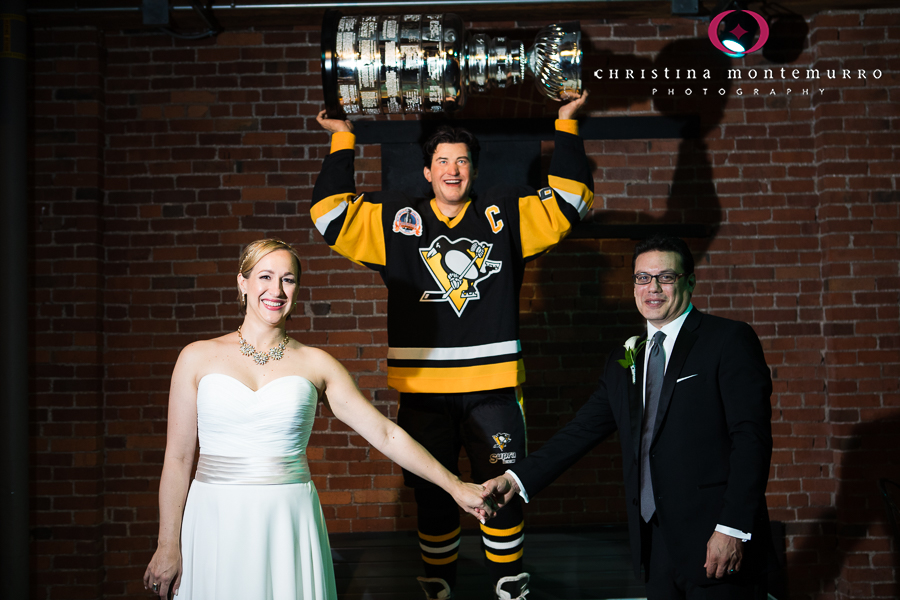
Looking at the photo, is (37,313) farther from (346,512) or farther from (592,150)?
(592,150)

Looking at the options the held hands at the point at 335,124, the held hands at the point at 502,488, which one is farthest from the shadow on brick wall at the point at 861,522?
the held hands at the point at 335,124

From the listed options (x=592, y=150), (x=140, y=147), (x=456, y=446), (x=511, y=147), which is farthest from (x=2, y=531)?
(x=592, y=150)

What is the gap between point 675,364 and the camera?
211cm

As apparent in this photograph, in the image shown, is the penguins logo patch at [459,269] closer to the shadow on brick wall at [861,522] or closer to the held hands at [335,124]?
the held hands at [335,124]

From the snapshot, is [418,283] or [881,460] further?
[881,460]

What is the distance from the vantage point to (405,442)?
2096 mm

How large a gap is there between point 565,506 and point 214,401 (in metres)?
2.49

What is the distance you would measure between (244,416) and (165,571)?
0.51m

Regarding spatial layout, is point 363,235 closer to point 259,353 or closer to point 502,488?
point 259,353

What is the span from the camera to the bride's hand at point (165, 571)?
1.92m

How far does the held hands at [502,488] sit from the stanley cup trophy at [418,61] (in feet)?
5.47

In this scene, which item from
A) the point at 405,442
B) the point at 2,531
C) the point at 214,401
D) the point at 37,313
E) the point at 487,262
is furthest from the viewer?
the point at 37,313

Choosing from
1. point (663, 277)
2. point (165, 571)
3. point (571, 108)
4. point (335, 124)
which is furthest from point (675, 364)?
point (335, 124)

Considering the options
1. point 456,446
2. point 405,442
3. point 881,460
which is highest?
point 405,442
